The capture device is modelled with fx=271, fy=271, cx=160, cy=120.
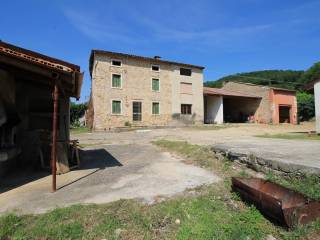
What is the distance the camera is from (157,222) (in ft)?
14.7

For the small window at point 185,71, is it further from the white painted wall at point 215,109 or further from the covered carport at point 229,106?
the white painted wall at point 215,109

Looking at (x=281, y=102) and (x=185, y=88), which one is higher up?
(x=185, y=88)

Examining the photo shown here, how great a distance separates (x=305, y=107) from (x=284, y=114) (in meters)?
5.60

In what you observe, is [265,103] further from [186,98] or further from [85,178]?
[85,178]

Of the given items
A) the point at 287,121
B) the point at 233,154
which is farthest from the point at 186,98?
the point at 233,154

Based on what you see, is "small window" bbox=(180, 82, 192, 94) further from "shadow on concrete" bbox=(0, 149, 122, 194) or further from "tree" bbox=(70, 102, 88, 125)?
"shadow on concrete" bbox=(0, 149, 122, 194)

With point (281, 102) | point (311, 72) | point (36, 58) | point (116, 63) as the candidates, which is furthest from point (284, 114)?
point (36, 58)

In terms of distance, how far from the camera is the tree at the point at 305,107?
36906 mm

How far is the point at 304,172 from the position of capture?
5.36 metres

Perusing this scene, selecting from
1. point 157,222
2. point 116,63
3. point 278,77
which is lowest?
point 157,222

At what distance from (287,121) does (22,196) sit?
33.7 meters

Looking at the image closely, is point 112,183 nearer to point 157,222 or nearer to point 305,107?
point 157,222

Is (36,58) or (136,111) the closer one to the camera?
(36,58)

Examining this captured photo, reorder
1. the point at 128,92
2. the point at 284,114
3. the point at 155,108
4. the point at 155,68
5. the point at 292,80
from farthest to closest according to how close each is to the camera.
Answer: the point at 292,80, the point at 284,114, the point at 155,68, the point at 155,108, the point at 128,92
